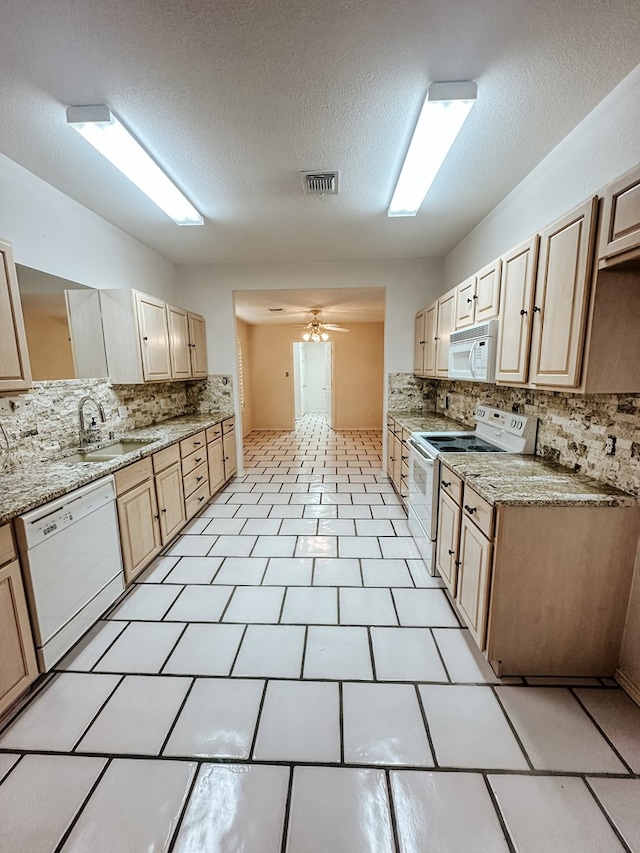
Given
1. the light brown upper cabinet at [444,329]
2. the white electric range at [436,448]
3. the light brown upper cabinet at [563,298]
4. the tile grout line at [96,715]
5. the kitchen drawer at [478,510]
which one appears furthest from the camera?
the light brown upper cabinet at [444,329]

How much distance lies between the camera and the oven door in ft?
7.79

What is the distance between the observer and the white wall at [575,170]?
60.7 inches

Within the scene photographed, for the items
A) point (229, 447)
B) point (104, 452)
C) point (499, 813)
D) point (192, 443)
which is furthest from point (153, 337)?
point (499, 813)

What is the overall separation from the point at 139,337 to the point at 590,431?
11.1 ft

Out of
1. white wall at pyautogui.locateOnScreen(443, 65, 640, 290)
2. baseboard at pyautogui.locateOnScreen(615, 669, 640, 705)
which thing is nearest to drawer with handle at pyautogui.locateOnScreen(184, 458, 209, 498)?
baseboard at pyautogui.locateOnScreen(615, 669, 640, 705)

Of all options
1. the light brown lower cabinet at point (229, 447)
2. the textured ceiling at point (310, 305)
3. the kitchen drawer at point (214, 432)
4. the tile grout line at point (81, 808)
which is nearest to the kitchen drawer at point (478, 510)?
the tile grout line at point (81, 808)

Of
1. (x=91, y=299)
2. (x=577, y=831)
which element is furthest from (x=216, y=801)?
(x=91, y=299)

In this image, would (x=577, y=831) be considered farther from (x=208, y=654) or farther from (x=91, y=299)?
(x=91, y=299)

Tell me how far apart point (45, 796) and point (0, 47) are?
2.82 m

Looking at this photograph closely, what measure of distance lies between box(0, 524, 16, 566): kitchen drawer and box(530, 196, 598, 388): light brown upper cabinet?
2.56 m

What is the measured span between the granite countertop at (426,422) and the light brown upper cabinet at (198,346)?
2486 millimetres

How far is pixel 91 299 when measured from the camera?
290 centimetres

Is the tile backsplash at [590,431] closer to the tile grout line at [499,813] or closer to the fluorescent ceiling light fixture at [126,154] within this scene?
the tile grout line at [499,813]

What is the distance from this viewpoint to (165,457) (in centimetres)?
280
